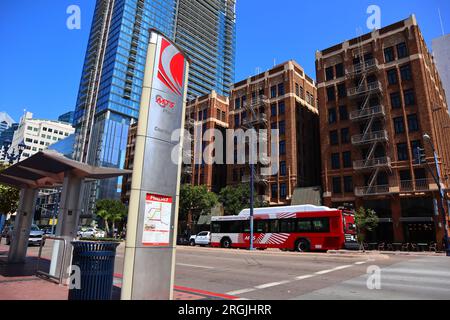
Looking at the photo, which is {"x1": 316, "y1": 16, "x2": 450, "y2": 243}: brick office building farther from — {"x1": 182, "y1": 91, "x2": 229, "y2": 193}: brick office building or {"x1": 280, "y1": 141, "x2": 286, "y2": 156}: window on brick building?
{"x1": 182, "y1": 91, "x2": 229, "y2": 193}: brick office building

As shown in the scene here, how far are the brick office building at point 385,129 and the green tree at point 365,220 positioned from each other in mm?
1675

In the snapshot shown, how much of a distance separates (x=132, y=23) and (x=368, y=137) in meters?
93.9

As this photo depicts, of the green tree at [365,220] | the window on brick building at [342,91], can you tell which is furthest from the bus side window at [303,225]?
the window on brick building at [342,91]

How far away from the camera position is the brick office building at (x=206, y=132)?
179ft

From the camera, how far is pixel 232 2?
155750 mm

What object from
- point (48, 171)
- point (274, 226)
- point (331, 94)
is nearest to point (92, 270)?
point (48, 171)

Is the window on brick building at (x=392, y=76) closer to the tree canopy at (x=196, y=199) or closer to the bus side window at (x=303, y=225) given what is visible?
the bus side window at (x=303, y=225)

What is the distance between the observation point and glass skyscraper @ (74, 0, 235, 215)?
303ft

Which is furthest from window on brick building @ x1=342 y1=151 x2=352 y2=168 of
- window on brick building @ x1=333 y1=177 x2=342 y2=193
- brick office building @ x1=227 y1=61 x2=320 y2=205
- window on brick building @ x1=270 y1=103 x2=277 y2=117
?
window on brick building @ x1=270 y1=103 x2=277 y2=117

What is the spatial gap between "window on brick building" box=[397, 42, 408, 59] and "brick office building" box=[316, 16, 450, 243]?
5 centimetres

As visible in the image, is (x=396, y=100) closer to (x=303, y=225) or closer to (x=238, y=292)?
(x=303, y=225)

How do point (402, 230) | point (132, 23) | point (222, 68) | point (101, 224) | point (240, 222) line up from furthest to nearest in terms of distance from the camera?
point (222, 68), point (132, 23), point (101, 224), point (402, 230), point (240, 222)
